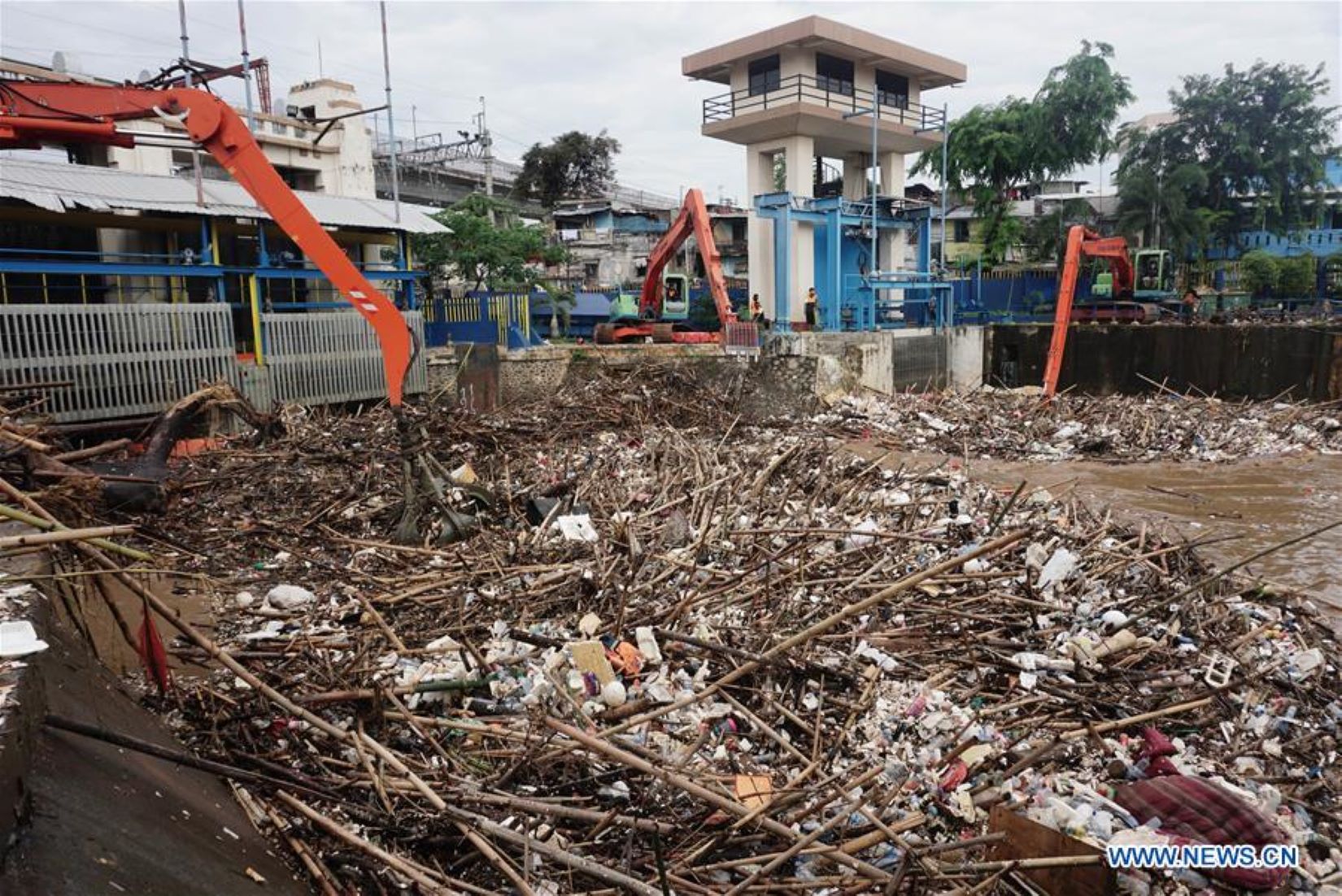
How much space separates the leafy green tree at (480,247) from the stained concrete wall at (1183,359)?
12771 millimetres

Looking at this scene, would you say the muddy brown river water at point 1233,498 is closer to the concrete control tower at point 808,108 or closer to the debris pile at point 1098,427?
the debris pile at point 1098,427

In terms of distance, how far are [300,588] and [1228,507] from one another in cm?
1052

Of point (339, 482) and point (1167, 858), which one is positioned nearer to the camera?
point (1167, 858)

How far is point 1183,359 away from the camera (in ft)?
68.2

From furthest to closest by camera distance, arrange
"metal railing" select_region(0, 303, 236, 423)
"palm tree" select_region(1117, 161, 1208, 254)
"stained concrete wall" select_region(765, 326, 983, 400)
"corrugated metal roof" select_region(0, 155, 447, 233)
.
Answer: "palm tree" select_region(1117, 161, 1208, 254) < "stained concrete wall" select_region(765, 326, 983, 400) < "corrugated metal roof" select_region(0, 155, 447, 233) < "metal railing" select_region(0, 303, 236, 423)

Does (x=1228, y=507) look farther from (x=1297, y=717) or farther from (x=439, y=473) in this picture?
(x=439, y=473)

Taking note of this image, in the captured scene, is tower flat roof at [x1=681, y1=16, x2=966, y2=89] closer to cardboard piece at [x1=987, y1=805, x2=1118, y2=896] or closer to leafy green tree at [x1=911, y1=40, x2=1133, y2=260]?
leafy green tree at [x1=911, y1=40, x2=1133, y2=260]

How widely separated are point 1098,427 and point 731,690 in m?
13.2

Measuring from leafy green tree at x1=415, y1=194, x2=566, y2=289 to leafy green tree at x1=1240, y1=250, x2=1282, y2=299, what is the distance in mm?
22346

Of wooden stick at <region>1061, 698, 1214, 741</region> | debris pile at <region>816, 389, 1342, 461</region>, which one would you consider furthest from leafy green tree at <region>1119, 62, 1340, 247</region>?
wooden stick at <region>1061, 698, 1214, 741</region>

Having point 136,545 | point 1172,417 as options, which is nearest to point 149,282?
point 136,545

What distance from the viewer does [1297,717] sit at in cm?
456

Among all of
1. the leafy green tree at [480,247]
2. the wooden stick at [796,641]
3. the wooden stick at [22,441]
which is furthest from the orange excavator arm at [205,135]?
the leafy green tree at [480,247]

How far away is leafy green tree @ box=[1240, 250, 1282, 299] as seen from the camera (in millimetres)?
26797
